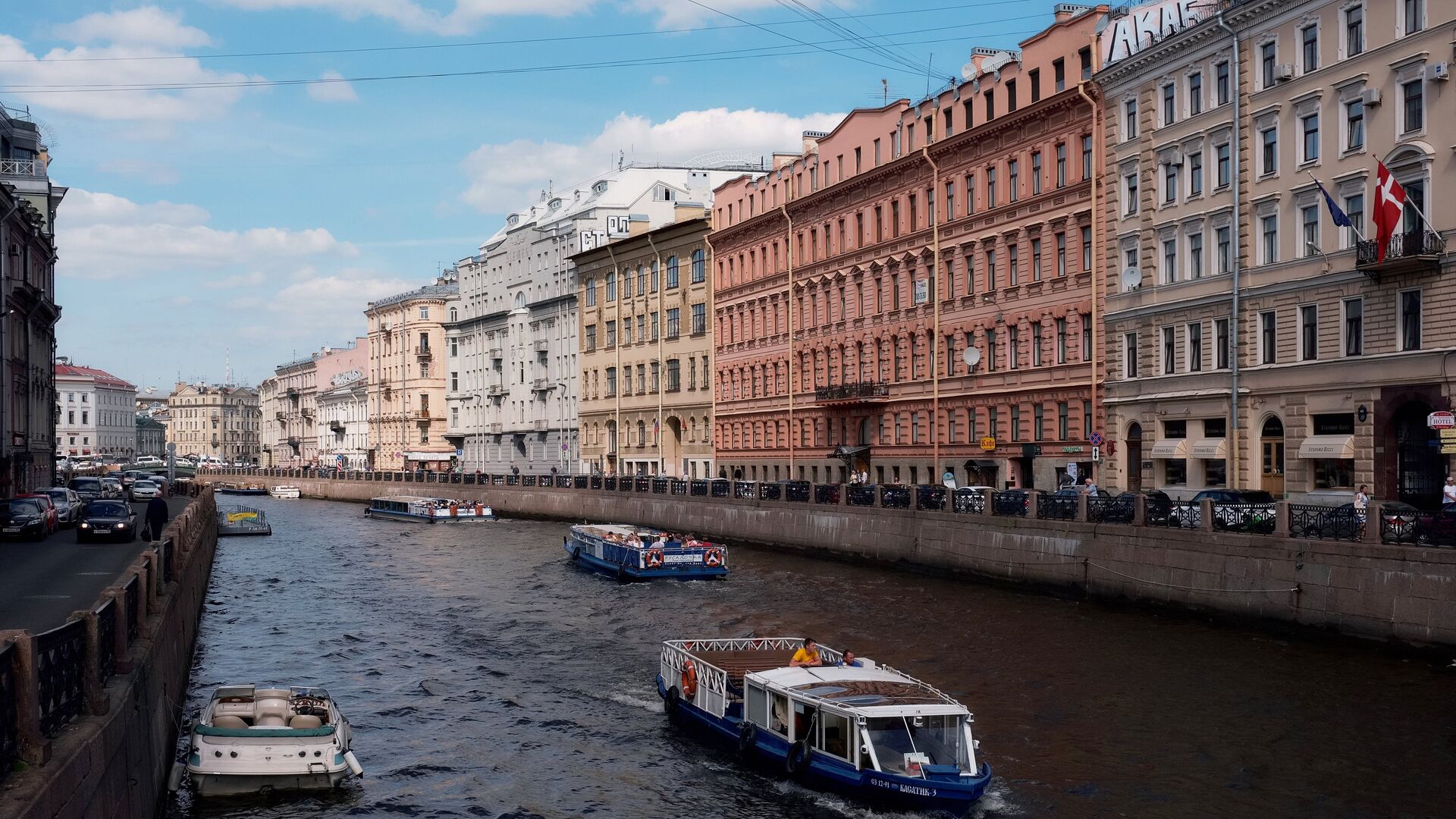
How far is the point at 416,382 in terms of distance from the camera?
13912cm

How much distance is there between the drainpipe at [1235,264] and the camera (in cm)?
4222

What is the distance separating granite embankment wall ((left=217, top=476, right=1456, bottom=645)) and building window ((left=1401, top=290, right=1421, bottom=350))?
8.80m

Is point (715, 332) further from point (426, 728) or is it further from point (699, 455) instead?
point (426, 728)

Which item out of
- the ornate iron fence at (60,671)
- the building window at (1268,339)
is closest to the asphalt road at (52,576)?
the ornate iron fence at (60,671)

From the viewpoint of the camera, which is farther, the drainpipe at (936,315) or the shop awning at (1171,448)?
the drainpipe at (936,315)

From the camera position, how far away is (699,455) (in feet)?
277

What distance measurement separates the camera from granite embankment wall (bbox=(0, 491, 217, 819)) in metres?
10.8

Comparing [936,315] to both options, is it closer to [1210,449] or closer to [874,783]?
[1210,449]

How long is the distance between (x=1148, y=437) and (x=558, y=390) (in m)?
64.0

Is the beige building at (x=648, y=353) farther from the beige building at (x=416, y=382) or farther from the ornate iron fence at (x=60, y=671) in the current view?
the ornate iron fence at (x=60, y=671)

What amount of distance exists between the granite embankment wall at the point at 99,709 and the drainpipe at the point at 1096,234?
113 ft

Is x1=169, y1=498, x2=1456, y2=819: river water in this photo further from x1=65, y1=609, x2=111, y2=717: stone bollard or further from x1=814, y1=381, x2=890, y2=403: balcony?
x1=814, y1=381, x2=890, y2=403: balcony

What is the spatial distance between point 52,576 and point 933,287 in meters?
37.7

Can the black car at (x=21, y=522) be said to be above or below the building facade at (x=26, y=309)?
below
